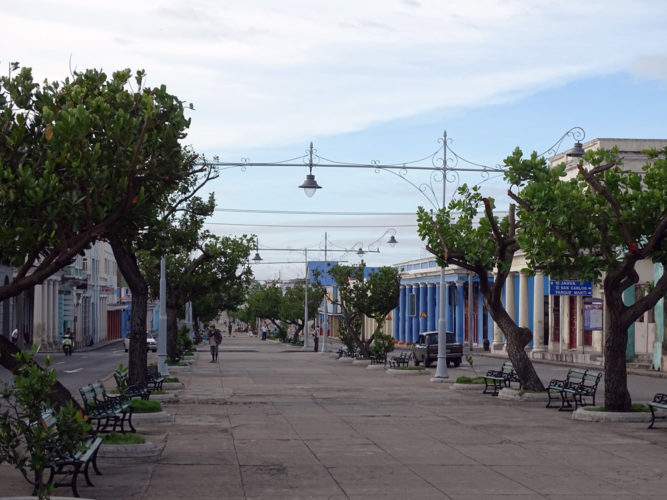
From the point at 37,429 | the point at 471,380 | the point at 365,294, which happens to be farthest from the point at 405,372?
the point at 37,429

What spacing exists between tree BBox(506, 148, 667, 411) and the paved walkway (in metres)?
1.91

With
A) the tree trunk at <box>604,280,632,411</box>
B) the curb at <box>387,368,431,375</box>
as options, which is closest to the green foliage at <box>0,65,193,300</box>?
the tree trunk at <box>604,280,632,411</box>

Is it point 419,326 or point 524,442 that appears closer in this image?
point 524,442

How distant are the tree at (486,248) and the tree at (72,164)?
44.9 ft

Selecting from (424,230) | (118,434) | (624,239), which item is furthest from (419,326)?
(118,434)

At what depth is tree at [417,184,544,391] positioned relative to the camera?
27094 millimetres

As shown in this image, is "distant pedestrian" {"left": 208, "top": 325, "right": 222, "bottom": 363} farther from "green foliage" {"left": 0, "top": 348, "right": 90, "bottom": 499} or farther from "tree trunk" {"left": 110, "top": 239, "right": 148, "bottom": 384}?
"green foliage" {"left": 0, "top": 348, "right": 90, "bottom": 499}

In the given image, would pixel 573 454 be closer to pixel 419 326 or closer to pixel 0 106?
pixel 0 106

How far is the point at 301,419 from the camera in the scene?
21.1 metres

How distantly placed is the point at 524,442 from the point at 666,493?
5089 millimetres

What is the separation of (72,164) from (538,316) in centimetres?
5354

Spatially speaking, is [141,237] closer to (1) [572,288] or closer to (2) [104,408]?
(2) [104,408]

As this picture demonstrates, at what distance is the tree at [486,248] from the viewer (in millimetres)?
27094

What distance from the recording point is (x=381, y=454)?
15.6 m
